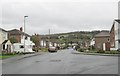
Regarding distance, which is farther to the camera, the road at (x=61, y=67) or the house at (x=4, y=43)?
the house at (x=4, y=43)

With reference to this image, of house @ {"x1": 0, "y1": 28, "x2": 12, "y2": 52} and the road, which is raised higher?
house @ {"x1": 0, "y1": 28, "x2": 12, "y2": 52}

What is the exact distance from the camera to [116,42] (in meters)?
63.2

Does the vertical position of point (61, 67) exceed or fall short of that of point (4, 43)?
it falls short

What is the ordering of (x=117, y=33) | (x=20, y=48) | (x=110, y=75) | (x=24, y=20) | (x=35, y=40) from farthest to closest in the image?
(x=35, y=40), (x=20, y=48), (x=117, y=33), (x=24, y=20), (x=110, y=75)

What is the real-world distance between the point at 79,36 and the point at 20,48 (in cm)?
12443

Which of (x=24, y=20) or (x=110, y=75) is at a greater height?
(x=24, y=20)

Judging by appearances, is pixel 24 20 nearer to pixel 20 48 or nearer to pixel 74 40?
pixel 20 48

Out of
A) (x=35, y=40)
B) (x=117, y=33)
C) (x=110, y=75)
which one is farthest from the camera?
(x=35, y=40)

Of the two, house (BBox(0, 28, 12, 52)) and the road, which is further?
house (BBox(0, 28, 12, 52))

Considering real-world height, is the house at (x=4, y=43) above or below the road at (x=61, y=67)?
above

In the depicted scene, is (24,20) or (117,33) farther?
(117,33)

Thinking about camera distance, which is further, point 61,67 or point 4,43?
point 4,43

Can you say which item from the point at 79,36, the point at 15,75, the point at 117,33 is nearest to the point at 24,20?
the point at 117,33

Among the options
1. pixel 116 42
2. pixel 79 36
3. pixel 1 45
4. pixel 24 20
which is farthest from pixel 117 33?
pixel 79 36
